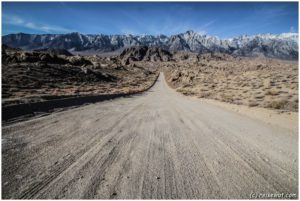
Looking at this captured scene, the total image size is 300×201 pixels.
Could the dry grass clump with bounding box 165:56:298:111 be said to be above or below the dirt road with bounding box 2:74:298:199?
above

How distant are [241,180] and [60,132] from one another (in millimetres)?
5794

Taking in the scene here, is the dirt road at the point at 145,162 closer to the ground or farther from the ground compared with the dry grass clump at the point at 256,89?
closer to the ground

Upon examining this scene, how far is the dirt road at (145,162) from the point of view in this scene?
3451 mm

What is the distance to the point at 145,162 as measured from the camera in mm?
4453

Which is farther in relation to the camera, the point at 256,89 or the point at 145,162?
the point at 256,89

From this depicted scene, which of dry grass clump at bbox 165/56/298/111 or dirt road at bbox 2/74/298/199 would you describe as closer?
dirt road at bbox 2/74/298/199

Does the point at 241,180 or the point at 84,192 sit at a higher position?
the point at 241,180

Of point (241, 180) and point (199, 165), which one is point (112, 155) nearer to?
point (199, 165)

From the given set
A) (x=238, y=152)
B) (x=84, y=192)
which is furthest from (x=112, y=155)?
(x=238, y=152)

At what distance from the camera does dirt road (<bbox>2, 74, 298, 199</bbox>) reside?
136 inches

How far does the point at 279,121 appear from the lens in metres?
9.08

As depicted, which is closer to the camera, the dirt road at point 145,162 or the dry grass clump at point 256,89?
the dirt road at point 145,162

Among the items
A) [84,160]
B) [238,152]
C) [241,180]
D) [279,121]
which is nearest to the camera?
[241,180]

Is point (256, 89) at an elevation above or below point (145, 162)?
above
